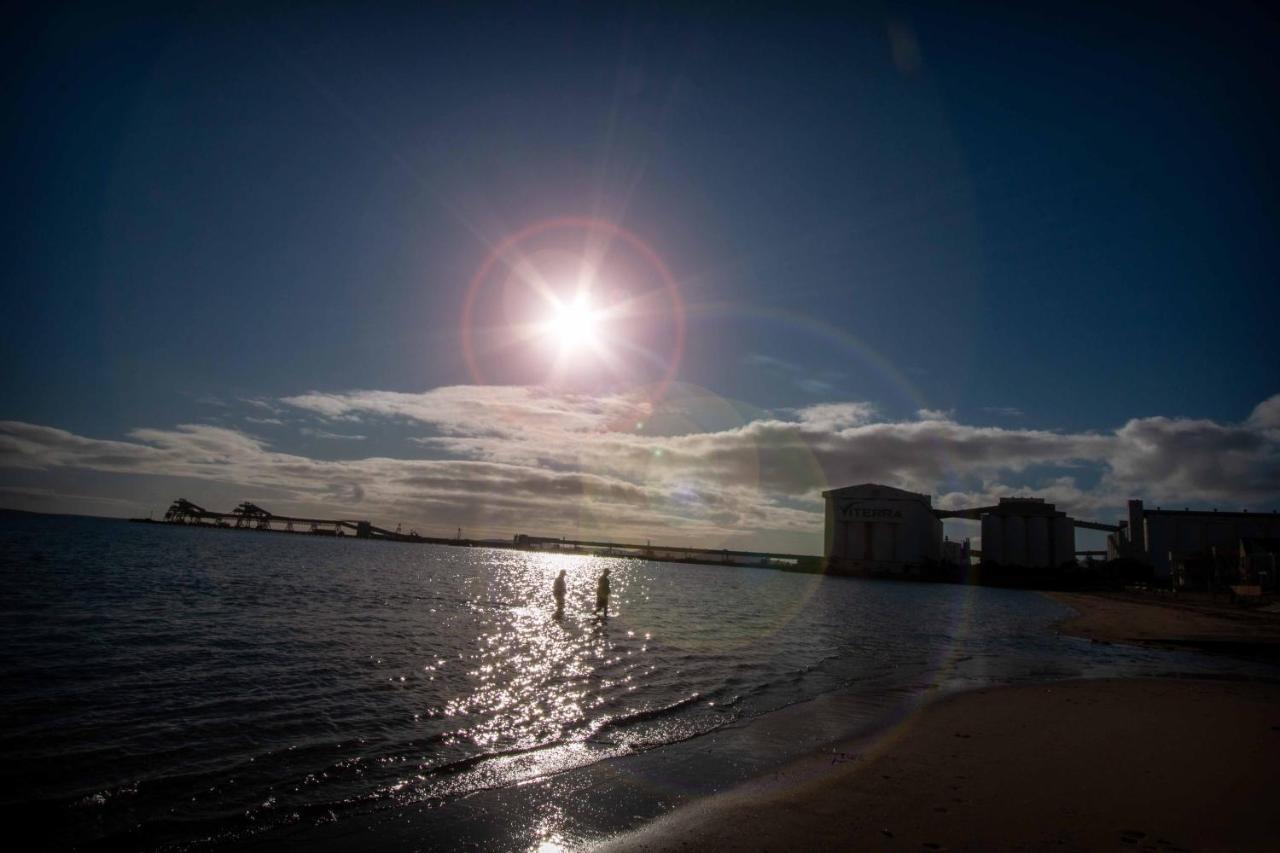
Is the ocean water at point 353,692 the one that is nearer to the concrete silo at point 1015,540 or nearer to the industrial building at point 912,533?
the industrial building at point 912,533

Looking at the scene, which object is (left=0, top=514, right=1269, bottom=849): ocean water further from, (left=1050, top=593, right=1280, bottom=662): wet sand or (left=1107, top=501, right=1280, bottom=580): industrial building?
(left=1107, top=501, right=1280, bottom=580): industrial building

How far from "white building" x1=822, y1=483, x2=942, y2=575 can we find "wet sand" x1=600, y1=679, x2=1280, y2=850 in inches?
6208

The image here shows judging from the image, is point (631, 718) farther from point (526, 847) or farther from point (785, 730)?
point (526, 847)

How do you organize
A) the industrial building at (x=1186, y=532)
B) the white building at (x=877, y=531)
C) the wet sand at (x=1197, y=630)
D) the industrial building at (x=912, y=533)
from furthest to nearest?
1. the white building at (x=877, y=531)
2. the industrial building at (x=912, y=533)
3. the industrial building at (x=1186, y=532)
4. the wet sand at (x=1197, y=630)

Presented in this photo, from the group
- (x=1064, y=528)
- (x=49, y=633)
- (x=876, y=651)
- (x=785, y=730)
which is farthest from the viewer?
(x=1064, y=528)

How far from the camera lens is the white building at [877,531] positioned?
164 meters

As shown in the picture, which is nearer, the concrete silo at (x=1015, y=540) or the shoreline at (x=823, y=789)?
the shoreline at (x=823, y=789)

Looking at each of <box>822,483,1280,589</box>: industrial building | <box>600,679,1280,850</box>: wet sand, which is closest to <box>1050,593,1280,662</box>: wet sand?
<box>600,679,1280,850</box>: wet sand

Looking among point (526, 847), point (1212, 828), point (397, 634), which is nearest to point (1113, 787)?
point (1212, 828)

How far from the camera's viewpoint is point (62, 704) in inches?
496

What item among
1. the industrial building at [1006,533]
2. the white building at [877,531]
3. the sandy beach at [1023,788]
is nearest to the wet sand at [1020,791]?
the sandy beach at [1023,788]

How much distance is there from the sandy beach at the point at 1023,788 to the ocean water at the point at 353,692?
1.88 m

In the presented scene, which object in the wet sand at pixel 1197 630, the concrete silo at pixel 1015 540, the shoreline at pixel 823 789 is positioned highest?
the concrete silo at pixel 1015 540

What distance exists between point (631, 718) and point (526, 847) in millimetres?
6861
